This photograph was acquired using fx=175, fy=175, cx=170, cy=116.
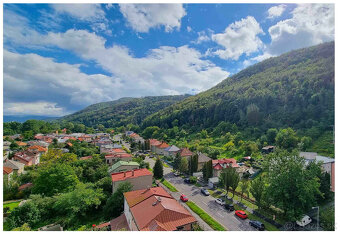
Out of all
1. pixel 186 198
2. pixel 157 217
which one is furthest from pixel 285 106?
pixel 157 217

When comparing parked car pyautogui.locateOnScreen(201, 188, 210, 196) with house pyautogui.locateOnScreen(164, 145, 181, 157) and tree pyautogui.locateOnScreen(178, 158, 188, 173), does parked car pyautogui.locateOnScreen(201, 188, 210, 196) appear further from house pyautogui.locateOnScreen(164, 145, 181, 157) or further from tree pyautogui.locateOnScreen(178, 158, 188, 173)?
house pyautogui.locateOnScreen(164, 145, 181, 157)

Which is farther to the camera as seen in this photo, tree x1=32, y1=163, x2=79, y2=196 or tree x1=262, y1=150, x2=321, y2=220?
tree x1=32, y1=163, x2=79, y2=196

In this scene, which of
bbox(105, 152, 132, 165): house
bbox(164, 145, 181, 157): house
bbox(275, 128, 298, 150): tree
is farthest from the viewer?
bbox(164, 145, 181, 157): house

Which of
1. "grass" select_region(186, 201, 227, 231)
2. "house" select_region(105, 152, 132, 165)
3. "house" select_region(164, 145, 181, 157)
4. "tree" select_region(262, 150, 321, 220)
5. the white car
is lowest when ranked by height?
"grass" select_region(186, 201, 227, 231)

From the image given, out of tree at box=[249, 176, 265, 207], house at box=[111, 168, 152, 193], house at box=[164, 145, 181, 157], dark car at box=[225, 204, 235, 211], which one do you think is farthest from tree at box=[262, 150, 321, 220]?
house at box=[164, 145, 181, 157]

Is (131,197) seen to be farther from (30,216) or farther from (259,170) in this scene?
(259,170)
